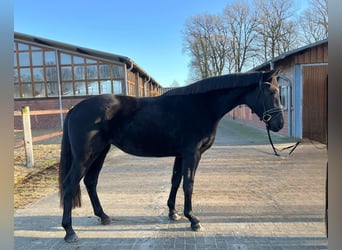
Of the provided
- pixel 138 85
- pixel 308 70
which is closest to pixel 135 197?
pixel 308 70

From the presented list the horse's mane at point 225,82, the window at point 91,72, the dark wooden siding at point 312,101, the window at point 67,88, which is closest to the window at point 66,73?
the window at point 67,88

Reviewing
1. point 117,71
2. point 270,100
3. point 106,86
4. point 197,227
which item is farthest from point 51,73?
point 270,100

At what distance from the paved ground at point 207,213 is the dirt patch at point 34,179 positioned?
0.27 meters

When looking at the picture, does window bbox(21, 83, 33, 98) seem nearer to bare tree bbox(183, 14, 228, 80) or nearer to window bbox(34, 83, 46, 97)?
window bbox(34, 83, 46, 97)

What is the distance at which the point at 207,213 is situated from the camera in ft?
12.4

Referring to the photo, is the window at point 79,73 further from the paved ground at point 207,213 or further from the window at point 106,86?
the paved ground at point 207,213

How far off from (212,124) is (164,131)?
56cm

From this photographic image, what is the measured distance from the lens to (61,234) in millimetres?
3285

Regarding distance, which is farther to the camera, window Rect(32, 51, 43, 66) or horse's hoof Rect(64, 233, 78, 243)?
window Rect(32, 51, 43, 66)

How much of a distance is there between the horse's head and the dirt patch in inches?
142

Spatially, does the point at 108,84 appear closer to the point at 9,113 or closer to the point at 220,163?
the point at 220,163

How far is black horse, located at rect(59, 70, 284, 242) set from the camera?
3.24 m

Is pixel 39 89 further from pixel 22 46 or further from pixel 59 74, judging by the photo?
pixel 22 46

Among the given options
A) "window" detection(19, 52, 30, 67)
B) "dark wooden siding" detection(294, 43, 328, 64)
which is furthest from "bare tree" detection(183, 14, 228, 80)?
"window" detection(19, 52, 30, 67)
